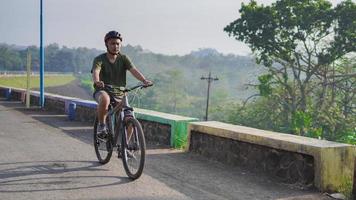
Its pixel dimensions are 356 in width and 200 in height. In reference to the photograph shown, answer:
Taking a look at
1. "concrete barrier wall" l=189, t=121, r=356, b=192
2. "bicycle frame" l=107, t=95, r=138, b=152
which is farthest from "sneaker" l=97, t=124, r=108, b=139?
"concrete barrier wall" l=189, t=121, r=356, b=192

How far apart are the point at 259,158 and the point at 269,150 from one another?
0.80 feet

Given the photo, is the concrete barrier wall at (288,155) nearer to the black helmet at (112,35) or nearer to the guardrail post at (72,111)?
the black helmet at (112,35)

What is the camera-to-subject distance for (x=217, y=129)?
265 inches

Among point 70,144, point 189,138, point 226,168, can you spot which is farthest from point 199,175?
point 70,144

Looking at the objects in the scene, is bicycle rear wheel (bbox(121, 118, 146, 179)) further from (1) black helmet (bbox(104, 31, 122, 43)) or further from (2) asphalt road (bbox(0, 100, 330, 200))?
(1) black helmet (bbox(104, 31, 122, 43))

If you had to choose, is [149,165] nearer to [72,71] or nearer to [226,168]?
[226,168]

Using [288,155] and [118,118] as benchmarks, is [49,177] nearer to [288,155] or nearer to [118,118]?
[118,118]

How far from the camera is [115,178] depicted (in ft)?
17.7

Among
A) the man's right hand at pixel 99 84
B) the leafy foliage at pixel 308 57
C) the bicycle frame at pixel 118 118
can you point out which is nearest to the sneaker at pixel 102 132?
the bicycle frame at pixel 118 118

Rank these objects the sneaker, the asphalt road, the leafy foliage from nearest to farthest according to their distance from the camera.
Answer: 1. the asphalt road
2. the sneaker
3. the leafy foliage

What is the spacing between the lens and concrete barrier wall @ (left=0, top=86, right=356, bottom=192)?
16.7 ft

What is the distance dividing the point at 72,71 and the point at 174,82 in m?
48.4

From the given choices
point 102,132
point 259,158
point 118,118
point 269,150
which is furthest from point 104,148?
point 269,150

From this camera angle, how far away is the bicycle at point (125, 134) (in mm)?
5266
